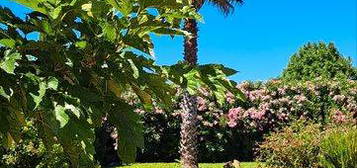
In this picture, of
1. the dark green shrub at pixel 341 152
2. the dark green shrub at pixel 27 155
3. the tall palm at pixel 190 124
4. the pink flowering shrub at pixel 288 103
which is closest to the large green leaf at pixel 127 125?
the dark green shrub at pixel 341 152

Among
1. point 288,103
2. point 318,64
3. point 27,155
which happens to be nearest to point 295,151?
point 27,155

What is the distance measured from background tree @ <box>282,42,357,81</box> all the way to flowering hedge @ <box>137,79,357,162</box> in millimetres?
8784

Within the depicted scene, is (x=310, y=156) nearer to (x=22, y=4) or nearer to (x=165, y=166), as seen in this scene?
(x=165, y=166)

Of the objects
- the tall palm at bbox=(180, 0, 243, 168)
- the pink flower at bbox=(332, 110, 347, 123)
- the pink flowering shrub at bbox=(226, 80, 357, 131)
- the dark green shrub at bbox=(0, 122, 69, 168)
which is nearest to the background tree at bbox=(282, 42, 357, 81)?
the pink flowering shrub at bbox=(226, 80, 357, 131)

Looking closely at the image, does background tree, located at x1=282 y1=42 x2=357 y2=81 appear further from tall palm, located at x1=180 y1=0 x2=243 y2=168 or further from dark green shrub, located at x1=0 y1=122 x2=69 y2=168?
dark green shrub, located at x1=0 y1=122 x2=69 y2=168

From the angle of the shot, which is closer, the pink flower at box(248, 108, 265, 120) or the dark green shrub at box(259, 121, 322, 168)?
the dark green shrub at box(259, 121, 322, 168)

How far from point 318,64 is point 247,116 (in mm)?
12797

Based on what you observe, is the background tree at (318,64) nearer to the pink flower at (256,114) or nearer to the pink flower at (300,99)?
the pink flower at (300,99)

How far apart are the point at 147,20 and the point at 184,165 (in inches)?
638

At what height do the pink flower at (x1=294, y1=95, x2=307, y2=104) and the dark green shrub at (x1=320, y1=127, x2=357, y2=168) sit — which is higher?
the pink flower at (x1=294, y1=95, x2=307, y2=104)

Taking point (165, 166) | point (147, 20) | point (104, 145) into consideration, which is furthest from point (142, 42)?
point (104, 145)

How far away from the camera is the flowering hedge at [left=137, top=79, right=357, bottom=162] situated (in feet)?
77.4

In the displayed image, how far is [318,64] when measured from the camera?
35656 millimetres

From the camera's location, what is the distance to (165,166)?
20.0 m
